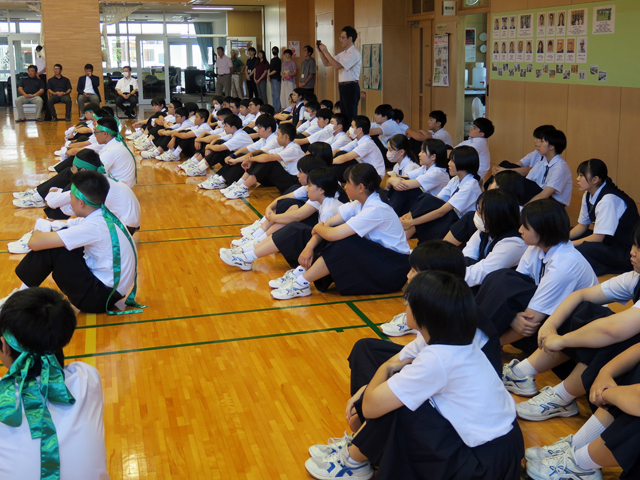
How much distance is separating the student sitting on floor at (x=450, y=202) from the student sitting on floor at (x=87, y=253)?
7.64 ft

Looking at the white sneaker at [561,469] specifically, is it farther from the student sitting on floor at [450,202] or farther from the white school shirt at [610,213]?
the student sitting on floor at [450,202]

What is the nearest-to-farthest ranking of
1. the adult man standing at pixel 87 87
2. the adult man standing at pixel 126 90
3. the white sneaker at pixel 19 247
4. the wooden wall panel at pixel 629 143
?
1. the white sneaker at pixel 19 247
2. the wooden wall panel at pixel 629 143
3. the adult man standing at pixel 87 87
4. the adult man standing at pixel 126 90

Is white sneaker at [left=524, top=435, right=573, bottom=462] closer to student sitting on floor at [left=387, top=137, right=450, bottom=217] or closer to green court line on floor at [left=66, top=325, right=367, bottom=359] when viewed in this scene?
green court line on floor at [left=66, top=325, right=367, bottom=359]

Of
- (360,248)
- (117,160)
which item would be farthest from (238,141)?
(360,248)

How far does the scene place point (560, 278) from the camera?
297 cm

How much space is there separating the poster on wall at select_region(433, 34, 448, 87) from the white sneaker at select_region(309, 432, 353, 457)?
8.20 metres

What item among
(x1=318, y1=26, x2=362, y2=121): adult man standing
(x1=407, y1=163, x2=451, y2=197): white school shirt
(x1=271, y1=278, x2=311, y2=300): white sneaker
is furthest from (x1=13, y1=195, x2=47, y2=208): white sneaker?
(x1=318, y1=26, x2=362, y2=121): adult man standing

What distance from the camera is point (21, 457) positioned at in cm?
186

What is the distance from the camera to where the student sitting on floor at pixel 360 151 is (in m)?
7.15

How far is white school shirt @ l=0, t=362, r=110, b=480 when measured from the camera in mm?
1863

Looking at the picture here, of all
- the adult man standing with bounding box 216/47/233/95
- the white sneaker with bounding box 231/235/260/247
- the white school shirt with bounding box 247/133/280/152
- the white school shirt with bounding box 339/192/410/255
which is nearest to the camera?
the white school shirt with bounding box 339/192/410/255

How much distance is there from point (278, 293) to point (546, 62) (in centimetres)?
469

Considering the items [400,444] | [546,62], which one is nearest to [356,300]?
[400,444]

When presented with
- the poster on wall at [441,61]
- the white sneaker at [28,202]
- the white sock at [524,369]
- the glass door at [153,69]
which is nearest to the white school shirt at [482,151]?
the poster on wall at [441,61]
